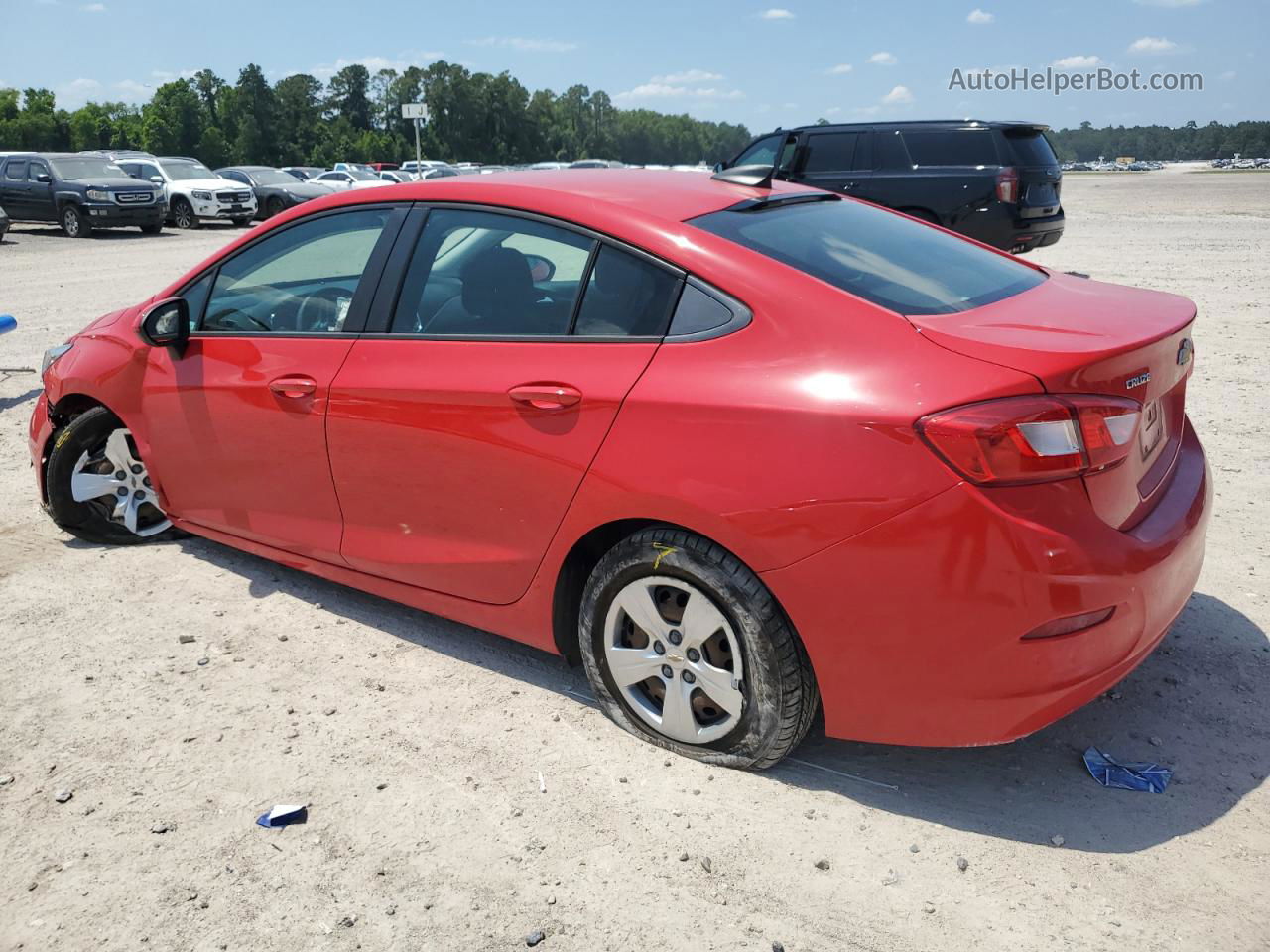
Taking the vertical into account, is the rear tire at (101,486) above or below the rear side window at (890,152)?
below

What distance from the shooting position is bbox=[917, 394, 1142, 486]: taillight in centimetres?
245

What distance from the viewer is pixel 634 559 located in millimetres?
3023

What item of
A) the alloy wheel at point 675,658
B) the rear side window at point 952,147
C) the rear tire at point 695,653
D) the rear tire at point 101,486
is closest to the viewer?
the rear tire at point 695,653

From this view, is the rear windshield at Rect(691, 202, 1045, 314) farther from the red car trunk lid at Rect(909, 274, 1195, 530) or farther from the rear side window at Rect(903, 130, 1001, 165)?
the rear side window at Rect(903, 130, 1001, 165)

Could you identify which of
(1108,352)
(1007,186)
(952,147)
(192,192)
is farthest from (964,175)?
(192,192)

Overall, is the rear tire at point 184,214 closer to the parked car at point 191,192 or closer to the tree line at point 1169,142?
the parked car at point 191,192

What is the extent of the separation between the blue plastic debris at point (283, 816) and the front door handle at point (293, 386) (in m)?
1.47

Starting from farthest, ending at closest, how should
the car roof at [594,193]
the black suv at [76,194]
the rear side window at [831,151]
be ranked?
the black suv at [76,194], the rear side window at [831,151], the car roof at [594,193]

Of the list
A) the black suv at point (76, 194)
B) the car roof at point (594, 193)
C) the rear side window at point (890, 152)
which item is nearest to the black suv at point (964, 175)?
the rear side window at point (890, 152)

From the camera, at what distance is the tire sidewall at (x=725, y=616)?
2.83 meters

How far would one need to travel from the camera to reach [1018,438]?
8.07ft

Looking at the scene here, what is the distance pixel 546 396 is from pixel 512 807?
3.85 ft

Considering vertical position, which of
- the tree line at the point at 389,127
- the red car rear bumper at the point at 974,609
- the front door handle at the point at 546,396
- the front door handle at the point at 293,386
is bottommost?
the red car rear bumper at the point at 974,609

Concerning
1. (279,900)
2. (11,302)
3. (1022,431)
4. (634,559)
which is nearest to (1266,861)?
(1022,431)
